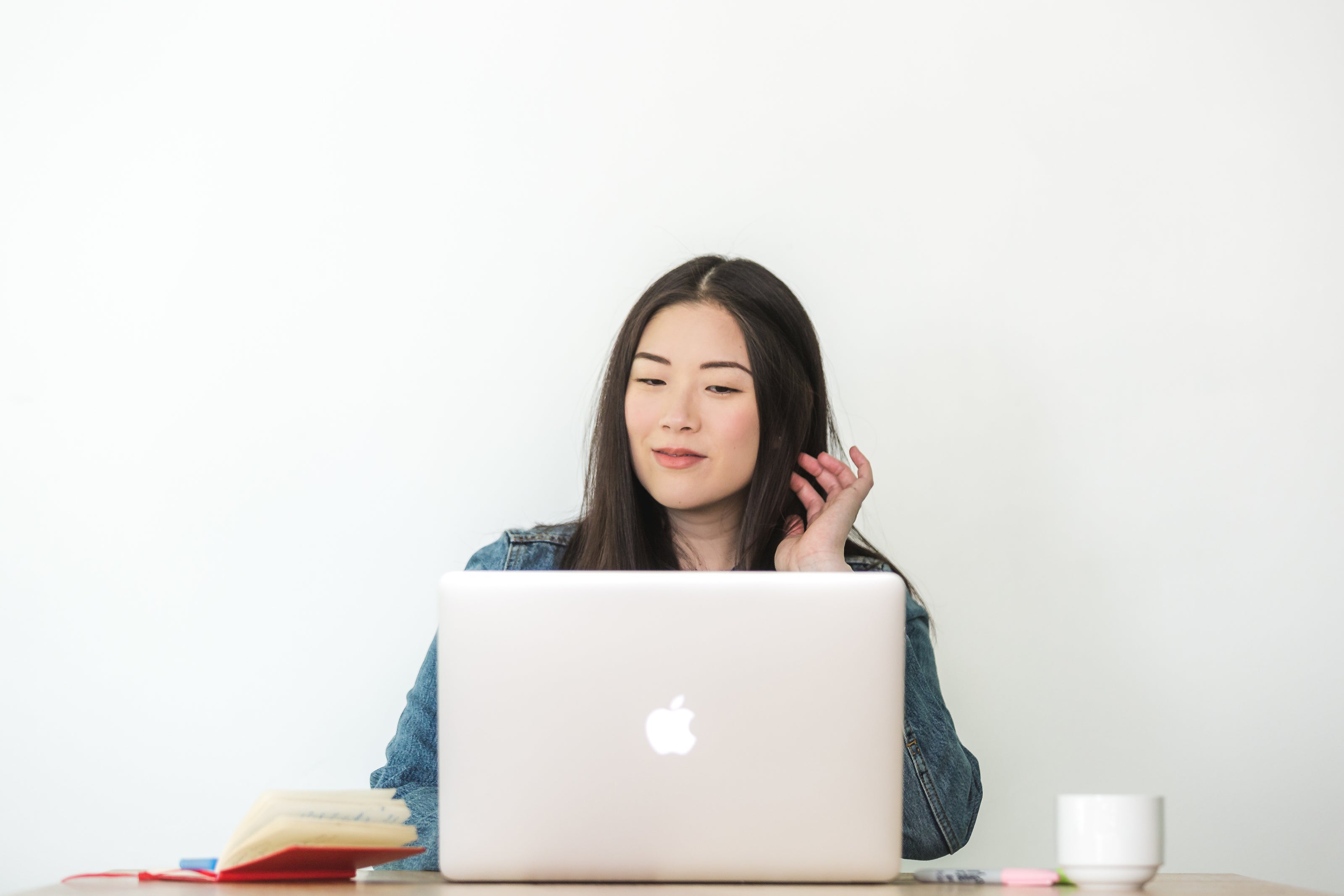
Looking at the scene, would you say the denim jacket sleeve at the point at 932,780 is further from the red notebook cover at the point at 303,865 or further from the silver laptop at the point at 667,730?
the red notebook cover at the point at 303,865

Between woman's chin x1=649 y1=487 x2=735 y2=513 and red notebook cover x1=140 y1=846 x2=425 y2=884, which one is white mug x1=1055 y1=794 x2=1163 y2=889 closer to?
red notebook cover x1=140 y1=846 x2=425 y2=884

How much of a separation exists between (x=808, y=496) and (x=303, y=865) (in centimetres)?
109

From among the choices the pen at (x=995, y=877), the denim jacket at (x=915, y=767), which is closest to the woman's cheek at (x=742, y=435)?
the denim jacket at (x=915, y=767)

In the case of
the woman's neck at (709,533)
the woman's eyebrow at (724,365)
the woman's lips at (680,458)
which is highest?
the woman's eyebrow at (724,365)

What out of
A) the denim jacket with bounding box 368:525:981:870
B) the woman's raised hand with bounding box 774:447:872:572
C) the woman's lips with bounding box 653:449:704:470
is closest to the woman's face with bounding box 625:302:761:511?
the woman's lips with bounding box 653:449:704:470

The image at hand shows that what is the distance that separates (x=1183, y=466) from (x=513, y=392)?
4.52ft

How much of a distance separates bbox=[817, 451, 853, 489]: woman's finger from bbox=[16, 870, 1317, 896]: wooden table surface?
0.86 metres

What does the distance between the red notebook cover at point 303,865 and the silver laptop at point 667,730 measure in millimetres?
90

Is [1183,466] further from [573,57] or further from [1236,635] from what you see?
[573,57]

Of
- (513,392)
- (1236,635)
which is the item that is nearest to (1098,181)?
(1236,635)

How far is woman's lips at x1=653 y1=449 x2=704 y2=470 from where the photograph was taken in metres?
1.88

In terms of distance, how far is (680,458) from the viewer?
6.18ft

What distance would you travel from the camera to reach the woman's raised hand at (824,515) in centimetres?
181

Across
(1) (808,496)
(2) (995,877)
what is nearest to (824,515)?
(1) (808,496)
